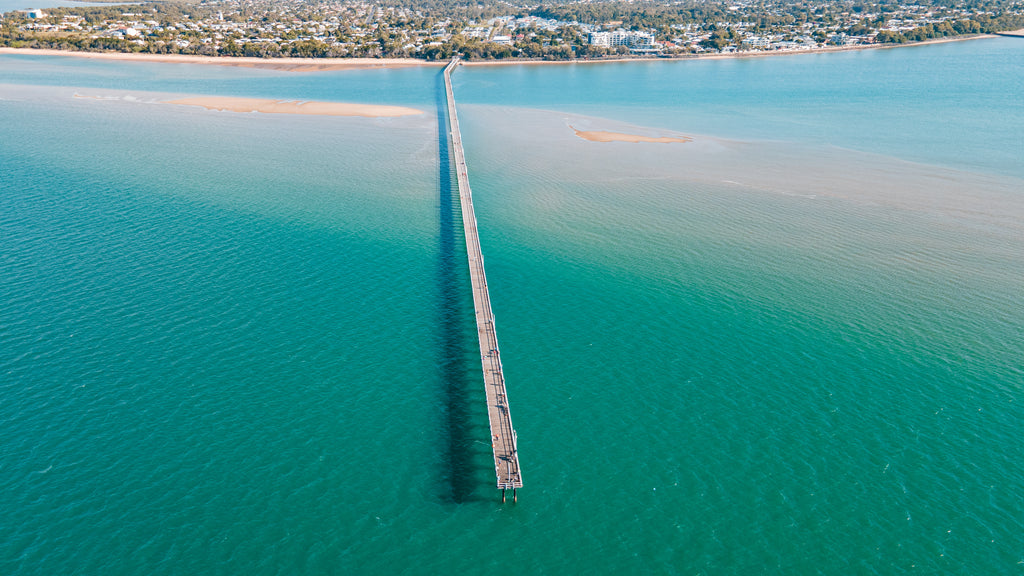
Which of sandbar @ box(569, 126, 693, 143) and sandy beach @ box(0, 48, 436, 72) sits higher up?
sandy beach @ box(0, 48, 436, 72)

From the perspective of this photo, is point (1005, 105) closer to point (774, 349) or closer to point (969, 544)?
point (774, 349)

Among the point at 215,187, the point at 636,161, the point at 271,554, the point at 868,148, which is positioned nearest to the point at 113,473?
the point at 271,554

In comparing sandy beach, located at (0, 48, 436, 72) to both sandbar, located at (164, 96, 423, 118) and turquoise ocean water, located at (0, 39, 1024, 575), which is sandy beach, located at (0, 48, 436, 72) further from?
turquoise ocean water, located at (0, 39, 1024, 575)

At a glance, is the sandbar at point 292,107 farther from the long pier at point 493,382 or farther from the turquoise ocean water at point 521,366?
the long pier at point 493,382

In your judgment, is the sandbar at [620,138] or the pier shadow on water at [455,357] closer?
the pier shadow on water at [455,357]

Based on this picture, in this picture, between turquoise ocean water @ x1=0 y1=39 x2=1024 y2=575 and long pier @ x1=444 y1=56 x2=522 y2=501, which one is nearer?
turquoise ocean water @ x1=0 y1=39 x2=1024 y2=575

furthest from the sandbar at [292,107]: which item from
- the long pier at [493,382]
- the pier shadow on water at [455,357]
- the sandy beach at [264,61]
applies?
the long pier at [493,382]

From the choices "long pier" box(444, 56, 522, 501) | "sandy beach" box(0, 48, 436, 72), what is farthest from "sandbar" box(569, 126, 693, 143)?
"sandy beach" box(0, 48, 436, 72)
